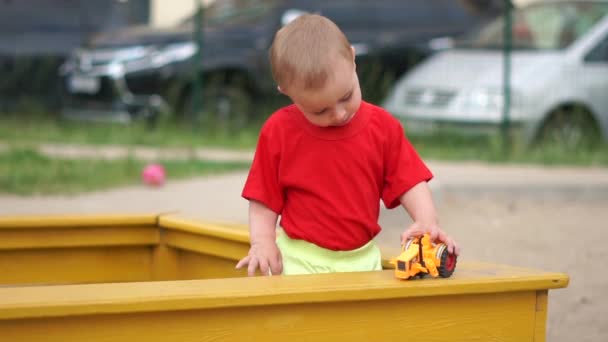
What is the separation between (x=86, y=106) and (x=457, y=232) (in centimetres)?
593

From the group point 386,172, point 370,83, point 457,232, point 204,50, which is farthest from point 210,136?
point 386,172

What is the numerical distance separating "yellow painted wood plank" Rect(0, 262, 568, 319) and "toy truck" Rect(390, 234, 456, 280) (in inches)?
1.0

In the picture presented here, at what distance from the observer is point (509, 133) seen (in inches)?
406

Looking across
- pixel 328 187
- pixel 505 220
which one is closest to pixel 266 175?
pixel 328 187

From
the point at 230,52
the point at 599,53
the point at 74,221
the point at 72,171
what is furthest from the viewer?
the point at 230,52

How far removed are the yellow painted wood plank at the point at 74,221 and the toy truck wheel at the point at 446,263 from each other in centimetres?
150

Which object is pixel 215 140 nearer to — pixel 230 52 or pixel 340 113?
pixel 230 52

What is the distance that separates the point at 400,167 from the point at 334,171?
18 cm

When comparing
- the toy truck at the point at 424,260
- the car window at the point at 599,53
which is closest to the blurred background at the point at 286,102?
the car window at the point at 599,53

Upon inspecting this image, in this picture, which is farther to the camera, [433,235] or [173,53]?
[173,53]

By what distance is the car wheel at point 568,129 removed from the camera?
406 inches

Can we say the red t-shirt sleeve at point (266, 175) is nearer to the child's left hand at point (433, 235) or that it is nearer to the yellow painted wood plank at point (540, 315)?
the child's left hand at point (433, 235)

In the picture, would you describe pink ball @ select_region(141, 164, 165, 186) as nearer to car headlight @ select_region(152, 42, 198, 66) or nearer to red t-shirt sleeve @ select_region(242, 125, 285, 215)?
car headlight @ select_region(152, 42, 198, 66)

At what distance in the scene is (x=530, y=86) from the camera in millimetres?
10258
